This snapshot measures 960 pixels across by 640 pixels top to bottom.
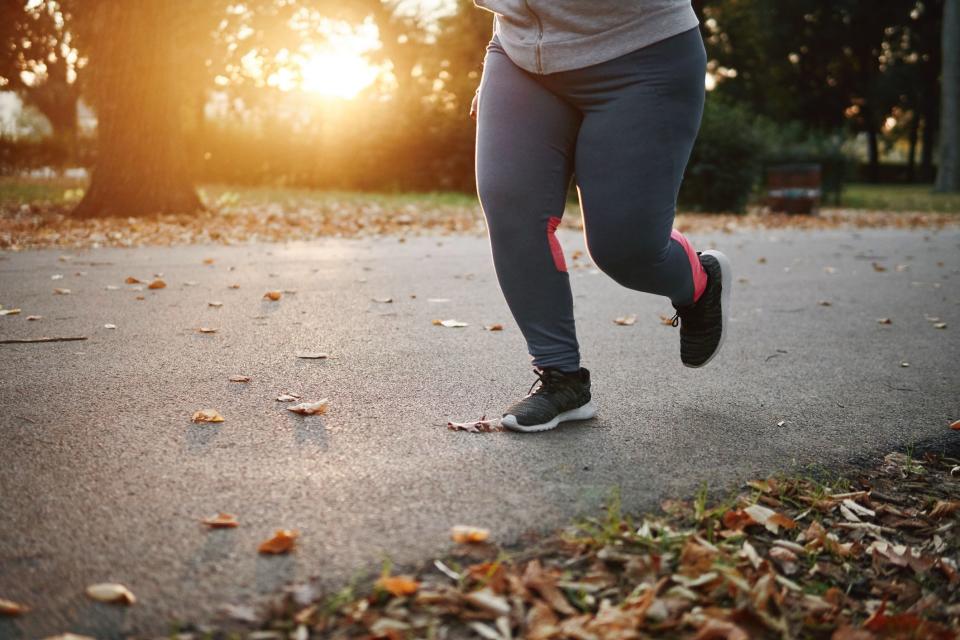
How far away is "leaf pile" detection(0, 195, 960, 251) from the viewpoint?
9.24 meters

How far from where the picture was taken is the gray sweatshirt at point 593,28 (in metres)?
2.47

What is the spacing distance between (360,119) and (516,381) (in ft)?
61.3

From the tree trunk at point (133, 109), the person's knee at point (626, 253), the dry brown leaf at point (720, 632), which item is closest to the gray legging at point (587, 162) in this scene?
the person's knee at point (626, 253)

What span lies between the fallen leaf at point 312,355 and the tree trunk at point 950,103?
27.4 m

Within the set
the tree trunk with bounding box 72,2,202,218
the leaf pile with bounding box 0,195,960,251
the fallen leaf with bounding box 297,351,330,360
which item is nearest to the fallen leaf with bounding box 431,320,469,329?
the fallen leaf with bounding box 297,351,330,360

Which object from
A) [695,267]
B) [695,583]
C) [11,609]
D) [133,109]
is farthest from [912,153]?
[11,609]

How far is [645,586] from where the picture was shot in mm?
1808

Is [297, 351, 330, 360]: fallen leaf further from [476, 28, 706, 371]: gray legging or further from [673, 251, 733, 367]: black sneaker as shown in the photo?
[673, 251, 733, 367]: black sneaker

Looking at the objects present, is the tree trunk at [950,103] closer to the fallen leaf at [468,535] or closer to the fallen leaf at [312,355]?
the fallen leaf at [312,355]

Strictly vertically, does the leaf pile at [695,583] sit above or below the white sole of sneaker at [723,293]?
below

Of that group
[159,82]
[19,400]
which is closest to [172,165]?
[159,82]

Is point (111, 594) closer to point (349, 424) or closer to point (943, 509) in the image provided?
point (349, 424)

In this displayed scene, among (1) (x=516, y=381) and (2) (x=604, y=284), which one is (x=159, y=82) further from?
(1) (x=516, y=381)

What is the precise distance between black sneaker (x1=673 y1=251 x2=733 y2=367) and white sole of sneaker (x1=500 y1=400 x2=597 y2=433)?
0.44 meters
